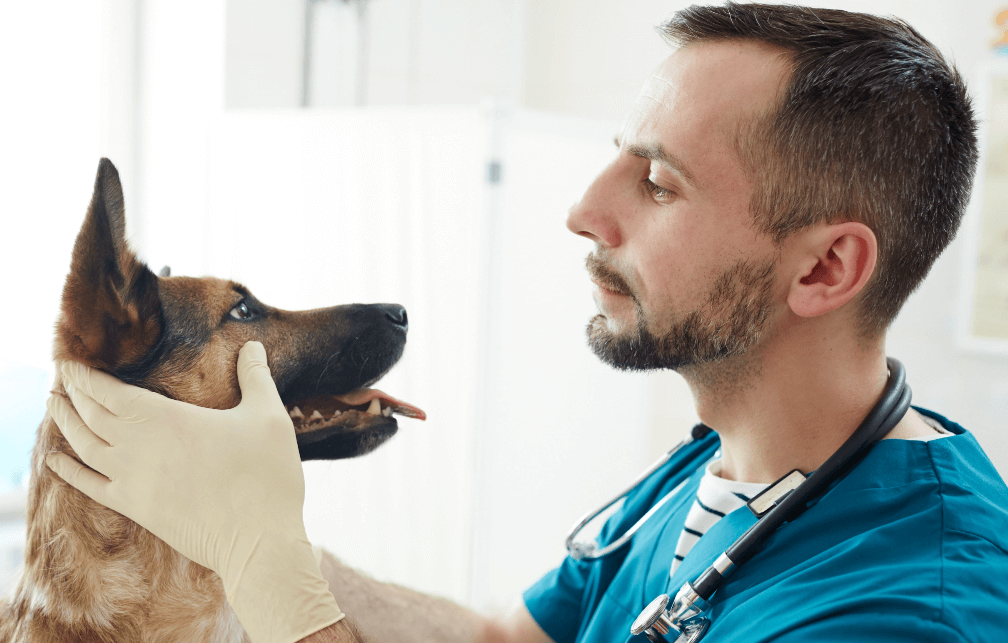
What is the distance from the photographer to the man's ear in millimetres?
921

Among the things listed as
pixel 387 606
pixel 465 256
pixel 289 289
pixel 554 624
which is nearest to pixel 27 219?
pixel 289 289

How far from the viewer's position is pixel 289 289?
1.75 m

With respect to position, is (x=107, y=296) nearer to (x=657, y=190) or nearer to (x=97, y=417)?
(x=97, y=417)

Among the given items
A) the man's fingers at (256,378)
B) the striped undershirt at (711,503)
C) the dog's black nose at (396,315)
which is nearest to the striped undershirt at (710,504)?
the striped undershirt at (711,503)

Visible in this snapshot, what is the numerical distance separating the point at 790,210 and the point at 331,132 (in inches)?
45.6

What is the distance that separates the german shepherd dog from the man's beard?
362 millimetres

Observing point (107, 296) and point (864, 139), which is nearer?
point (107, 296)

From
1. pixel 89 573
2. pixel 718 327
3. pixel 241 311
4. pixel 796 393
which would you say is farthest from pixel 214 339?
pixel 796 393

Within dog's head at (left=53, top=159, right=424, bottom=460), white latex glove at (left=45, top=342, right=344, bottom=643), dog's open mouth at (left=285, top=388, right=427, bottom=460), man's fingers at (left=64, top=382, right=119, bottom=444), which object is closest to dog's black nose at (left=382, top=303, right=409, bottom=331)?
dog's head at (left=53, top=159, right=424, bottom=460)

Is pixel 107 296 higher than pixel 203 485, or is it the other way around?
pixel 107 296

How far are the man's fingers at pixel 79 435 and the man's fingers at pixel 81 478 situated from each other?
0.01 meters

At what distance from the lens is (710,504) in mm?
1032

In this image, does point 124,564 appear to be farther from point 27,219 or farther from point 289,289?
point 27,219

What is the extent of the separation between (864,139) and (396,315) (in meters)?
0.64
